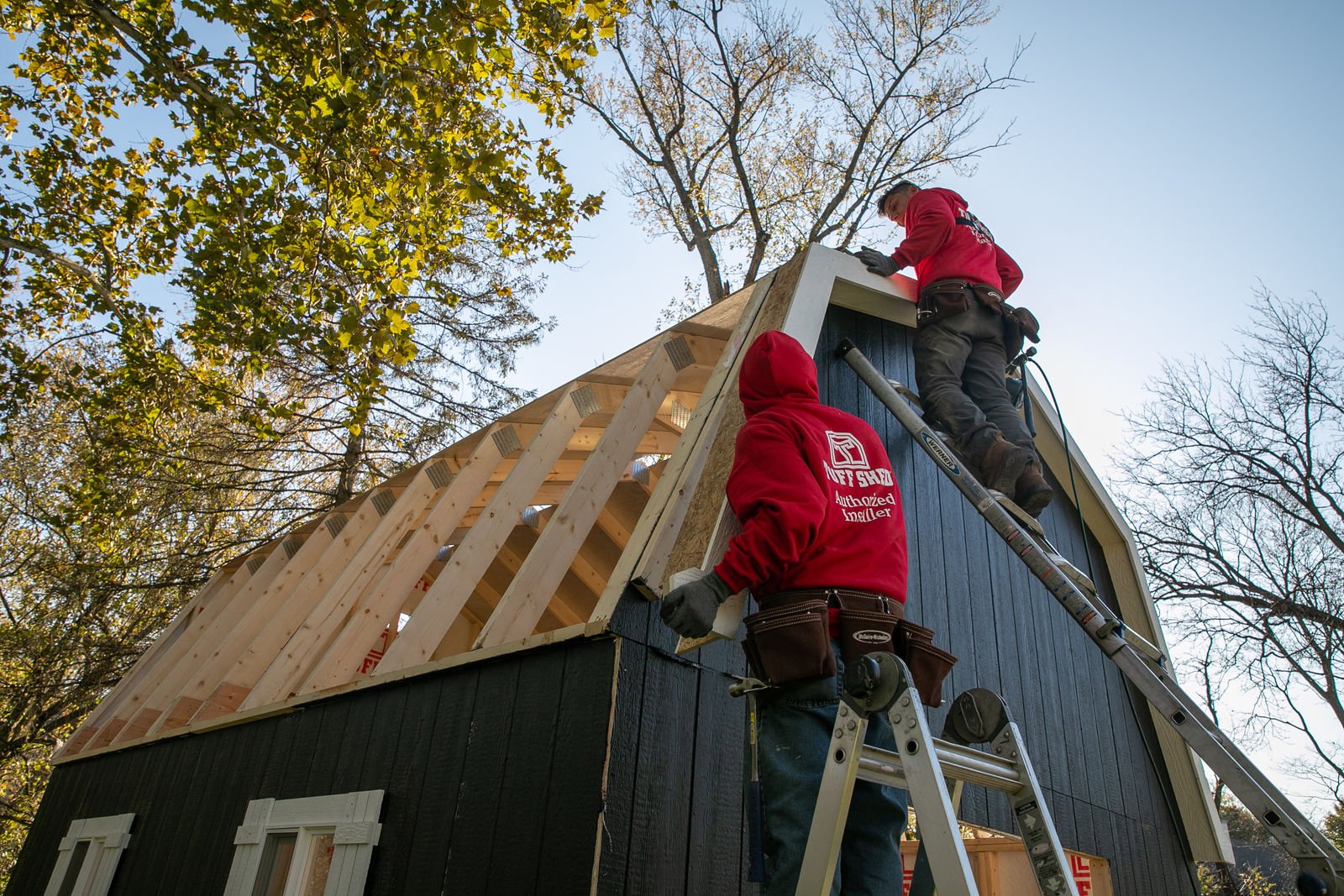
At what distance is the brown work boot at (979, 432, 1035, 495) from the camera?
3500 millimetres

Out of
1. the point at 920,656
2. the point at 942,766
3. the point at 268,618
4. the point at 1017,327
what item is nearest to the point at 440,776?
the point at 920,656

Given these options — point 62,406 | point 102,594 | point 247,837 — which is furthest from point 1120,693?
point 62,406

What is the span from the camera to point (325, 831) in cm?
390

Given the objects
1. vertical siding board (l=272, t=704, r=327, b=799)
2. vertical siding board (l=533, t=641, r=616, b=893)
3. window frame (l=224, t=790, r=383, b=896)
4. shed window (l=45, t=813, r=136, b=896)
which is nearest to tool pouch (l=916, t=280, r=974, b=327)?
vertical siding board (l=533, t=641, r=616, b=893)

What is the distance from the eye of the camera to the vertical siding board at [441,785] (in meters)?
3.18


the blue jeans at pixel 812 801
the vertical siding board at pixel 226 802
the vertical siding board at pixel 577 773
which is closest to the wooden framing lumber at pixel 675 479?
the vertical siding board at pixel 577 773

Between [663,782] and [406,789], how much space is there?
130 centimetres

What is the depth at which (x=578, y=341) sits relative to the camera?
13.5m

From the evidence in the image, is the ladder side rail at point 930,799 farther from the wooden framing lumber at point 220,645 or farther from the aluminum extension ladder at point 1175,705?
the wooden framing lumber at point 220,645

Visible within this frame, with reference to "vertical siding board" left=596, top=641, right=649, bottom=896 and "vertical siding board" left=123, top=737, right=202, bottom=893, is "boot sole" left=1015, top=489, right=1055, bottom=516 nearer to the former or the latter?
"vertical siding board" left=596, top=641, right=649, bottom=896

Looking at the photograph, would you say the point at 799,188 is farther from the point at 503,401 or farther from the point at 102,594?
the point at 102,594

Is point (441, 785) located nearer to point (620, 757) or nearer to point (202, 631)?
point (620, 757)

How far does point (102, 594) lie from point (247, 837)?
9697mm

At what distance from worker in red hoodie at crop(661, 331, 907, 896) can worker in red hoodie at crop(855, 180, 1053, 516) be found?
1.42 meters
